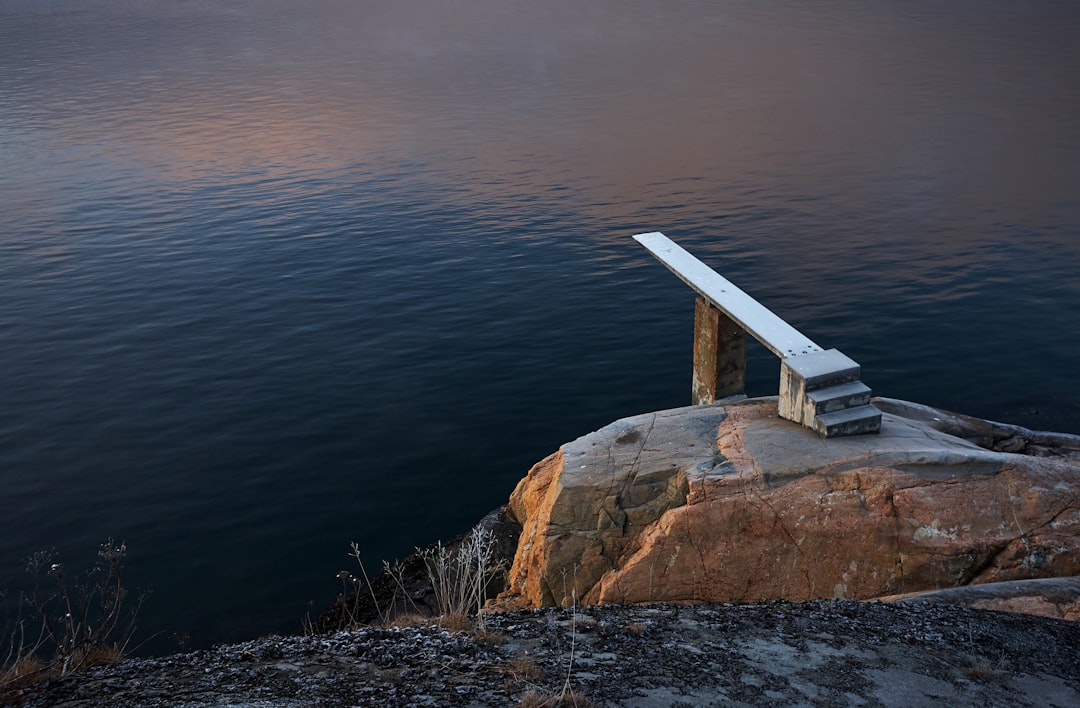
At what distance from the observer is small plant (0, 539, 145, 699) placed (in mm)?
7672

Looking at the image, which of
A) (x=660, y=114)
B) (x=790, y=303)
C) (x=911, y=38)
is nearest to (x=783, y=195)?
(x=790, y=303)

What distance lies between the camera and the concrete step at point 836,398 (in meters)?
11.8

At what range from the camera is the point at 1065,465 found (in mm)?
11227

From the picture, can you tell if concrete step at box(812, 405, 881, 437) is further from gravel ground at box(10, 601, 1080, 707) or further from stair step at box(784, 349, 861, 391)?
gravel ground at box(10, 601, 1080, 707)

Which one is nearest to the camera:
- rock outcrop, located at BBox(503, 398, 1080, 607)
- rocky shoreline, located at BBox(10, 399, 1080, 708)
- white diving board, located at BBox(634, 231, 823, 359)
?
rocky shoreline, located at BBox(10, 399, 1080, 708)

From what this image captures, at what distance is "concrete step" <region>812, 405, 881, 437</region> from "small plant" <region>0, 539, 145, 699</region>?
27.2 feet

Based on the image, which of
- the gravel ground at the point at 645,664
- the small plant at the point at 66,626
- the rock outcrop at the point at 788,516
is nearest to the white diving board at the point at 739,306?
the rock outcrop at the point at 788,516

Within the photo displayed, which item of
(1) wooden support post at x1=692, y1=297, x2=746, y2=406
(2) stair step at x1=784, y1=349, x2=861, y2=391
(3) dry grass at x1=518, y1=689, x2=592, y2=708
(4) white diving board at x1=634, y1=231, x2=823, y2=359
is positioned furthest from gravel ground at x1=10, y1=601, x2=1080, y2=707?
(1) wooden support post at x1=692, y1=297, x2=746, y2=406

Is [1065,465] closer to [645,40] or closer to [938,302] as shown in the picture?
[938,302]

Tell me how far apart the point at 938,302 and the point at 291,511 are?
18446 mm

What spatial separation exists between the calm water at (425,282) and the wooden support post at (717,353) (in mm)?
4767

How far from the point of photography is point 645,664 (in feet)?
24.8

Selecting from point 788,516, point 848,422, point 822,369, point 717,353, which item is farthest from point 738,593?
point 717,353

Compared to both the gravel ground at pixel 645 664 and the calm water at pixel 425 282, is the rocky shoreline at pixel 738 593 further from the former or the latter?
the calm water at pixel 425 282
